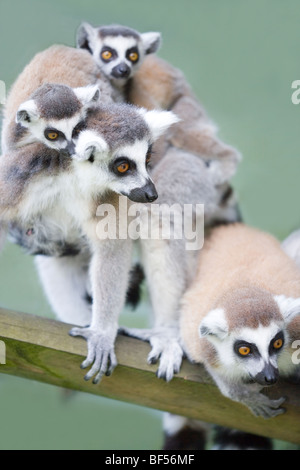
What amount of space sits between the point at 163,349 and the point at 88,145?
1.05 meters

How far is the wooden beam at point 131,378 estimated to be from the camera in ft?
10.7

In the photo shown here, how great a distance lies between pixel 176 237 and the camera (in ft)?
12.5

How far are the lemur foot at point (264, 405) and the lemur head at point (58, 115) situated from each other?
1309 mm

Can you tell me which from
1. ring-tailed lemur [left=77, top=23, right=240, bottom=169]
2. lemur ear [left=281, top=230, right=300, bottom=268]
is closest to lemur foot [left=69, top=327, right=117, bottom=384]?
ring-tailed lemur [left=77, top=23, right=240, bottom=169]

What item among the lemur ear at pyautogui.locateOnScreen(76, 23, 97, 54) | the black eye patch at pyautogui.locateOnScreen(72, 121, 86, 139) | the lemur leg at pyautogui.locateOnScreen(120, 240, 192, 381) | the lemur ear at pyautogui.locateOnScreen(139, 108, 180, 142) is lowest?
the lemur leg at pyautogui.locateOnScreen(120, 240, 192, 381)

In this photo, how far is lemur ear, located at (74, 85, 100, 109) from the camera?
3086mm

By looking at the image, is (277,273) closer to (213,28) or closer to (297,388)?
(297,388)

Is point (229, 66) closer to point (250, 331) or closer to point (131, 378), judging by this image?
point (250, 331)

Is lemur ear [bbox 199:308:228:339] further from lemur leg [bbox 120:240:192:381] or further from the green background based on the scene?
the green background

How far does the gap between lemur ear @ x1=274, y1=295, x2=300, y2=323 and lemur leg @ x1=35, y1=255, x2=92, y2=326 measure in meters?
1.21

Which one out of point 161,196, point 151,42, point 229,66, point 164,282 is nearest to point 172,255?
point 164,282

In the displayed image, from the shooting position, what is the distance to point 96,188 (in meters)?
3.30

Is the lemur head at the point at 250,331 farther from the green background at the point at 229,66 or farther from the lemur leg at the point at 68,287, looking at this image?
the green background at the point at 229,66

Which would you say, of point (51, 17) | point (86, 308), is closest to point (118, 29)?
Answer: point (51, 17)
